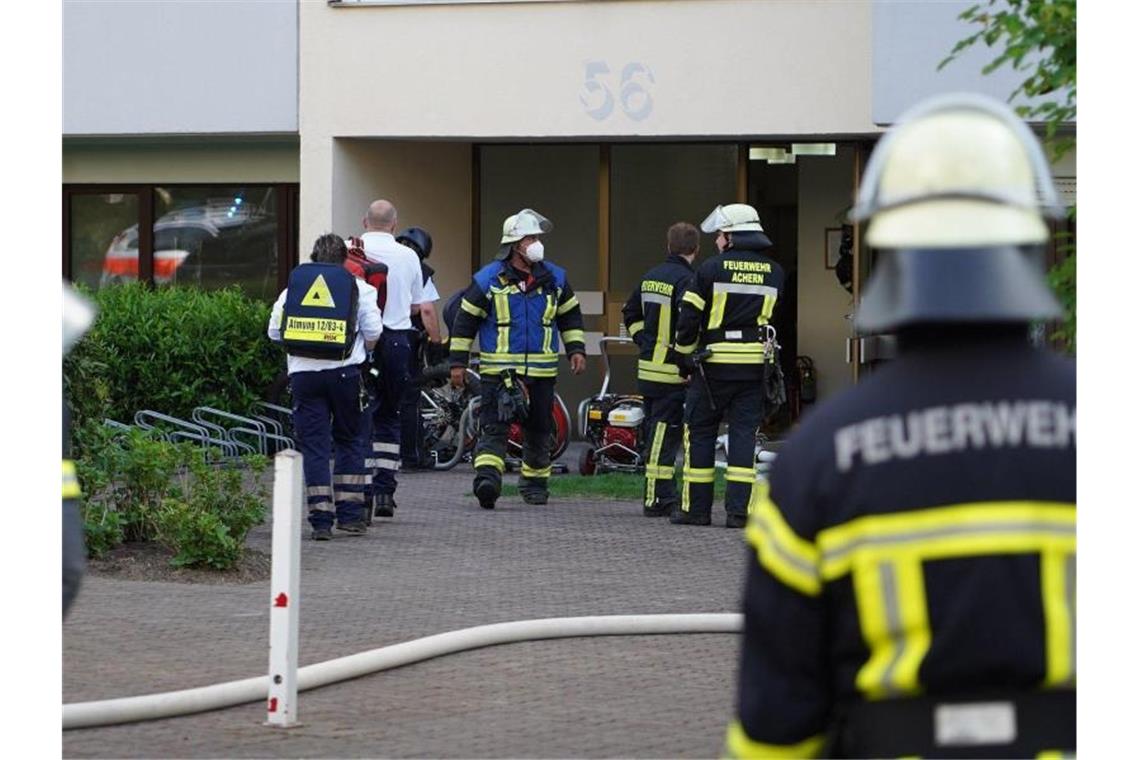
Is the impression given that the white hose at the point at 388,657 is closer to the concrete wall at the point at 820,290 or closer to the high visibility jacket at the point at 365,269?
the high visibility jacket at the point at 365,269

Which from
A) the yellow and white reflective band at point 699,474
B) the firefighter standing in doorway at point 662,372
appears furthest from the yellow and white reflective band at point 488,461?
the yellow and white reflective band at point 699,474

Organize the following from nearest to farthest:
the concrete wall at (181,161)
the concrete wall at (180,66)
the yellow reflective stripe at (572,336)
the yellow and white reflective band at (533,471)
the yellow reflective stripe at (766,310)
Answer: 1. the yellow reflective stripe at (766,310)
2. the yellow reflective stripe at (572,336)
3. the yellow and white reflective band at (533,471)
4. the concrete wall at (180,66)
5. the concrete wall at (181,161)

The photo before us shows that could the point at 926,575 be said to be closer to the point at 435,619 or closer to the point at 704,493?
the point at 435,619

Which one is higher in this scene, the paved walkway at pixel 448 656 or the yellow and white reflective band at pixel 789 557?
the yellow and white reflective band at pixel 789 557

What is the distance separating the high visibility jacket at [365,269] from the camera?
12.2 meters

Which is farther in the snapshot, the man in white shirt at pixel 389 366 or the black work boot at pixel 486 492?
the black work boot at pixel 486 492

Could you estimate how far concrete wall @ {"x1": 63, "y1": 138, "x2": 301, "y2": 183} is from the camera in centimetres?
2019

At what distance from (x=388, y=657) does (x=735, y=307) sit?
5412 mm

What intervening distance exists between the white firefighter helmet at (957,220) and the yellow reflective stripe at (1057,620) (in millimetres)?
355

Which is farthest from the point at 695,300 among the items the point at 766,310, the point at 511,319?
the point at 511,319

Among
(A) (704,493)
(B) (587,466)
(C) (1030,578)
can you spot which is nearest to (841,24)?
(B) (587,466)

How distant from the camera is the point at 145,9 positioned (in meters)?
19.4

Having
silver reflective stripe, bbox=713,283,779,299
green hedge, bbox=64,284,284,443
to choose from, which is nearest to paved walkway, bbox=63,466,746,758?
silver reflective stripe, bbox=713,283,779,299

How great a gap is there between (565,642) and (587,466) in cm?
779
